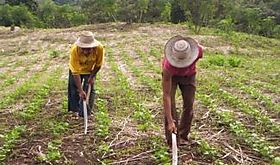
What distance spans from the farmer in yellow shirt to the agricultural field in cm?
49

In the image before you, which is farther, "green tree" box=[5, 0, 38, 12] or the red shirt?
"green tree" box=[5, 0, 38, 12]

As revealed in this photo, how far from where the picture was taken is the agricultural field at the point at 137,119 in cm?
587

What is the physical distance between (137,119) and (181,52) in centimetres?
249

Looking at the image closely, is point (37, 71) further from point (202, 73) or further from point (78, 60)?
point (78, 60)

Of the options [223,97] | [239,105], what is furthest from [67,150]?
[223,97]

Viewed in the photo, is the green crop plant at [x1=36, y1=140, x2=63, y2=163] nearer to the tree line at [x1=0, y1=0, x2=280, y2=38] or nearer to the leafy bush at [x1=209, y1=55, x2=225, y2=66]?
the leafy bush at [x1=209, y1=55, x2=225, y2=66]

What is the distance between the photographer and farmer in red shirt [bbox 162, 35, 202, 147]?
17.6 feet

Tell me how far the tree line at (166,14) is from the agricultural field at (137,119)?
40.7 feet

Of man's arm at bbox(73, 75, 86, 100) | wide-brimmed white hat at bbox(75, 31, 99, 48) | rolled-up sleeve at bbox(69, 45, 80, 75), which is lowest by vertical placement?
man's arm at bbox(73, 75, 86, 100)

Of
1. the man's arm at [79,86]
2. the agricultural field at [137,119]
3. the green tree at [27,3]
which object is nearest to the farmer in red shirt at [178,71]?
the agricultural field at [137,119]

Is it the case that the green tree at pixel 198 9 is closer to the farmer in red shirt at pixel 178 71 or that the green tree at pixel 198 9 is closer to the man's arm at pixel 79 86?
the man's arm at pixel 79 86

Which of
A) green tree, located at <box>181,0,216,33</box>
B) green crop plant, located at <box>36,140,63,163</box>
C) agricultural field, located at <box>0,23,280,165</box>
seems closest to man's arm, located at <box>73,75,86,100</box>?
agricultural field, located at <box>0,23,280,165</box>

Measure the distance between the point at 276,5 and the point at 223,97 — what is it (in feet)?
106

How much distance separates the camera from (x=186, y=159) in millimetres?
5676
